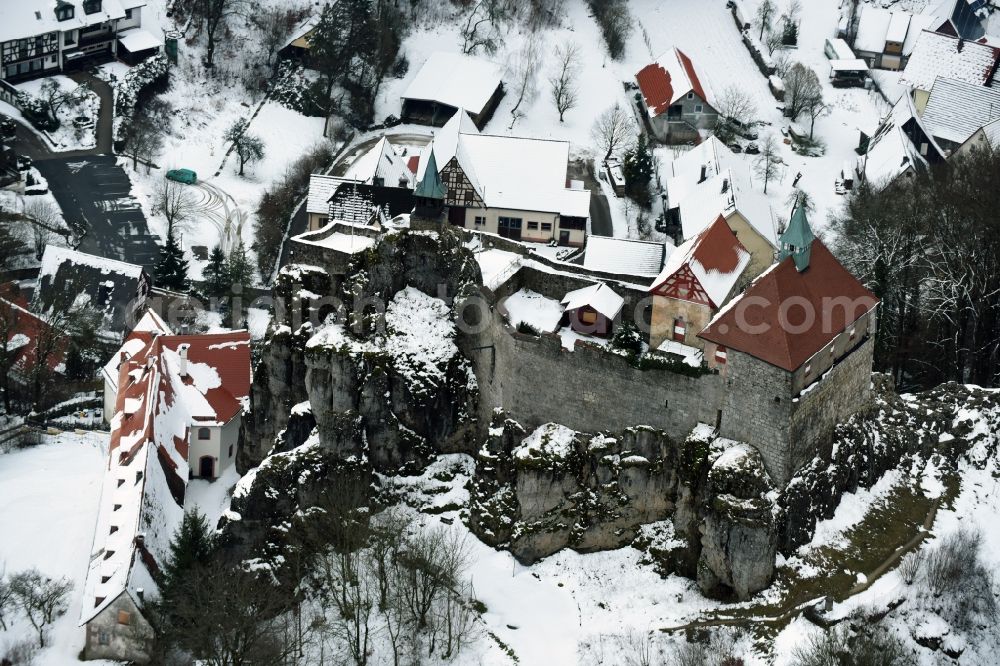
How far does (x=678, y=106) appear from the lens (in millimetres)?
122375

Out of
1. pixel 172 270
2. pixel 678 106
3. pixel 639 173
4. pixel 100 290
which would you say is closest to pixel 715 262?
pixel 639 173

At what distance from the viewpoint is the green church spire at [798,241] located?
235 feet

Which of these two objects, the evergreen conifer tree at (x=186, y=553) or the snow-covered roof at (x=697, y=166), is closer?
the evergreen conifer tree at (x=186, y=553)

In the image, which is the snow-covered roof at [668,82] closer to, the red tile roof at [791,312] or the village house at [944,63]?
the village house at [944,63]

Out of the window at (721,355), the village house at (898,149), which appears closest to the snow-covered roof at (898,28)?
the village house at (898,149)

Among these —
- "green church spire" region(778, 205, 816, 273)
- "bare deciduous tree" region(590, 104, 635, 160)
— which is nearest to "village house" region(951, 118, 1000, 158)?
"bare deciduous tree" region(590, 104, 635, 160)

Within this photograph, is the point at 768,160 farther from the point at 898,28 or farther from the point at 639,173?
the point at 898,28

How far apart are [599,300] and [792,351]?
12457mm

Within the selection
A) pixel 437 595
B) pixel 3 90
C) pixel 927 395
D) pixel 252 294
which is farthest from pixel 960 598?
pixel 3 90

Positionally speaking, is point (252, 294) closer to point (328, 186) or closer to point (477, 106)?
point (328, 186)

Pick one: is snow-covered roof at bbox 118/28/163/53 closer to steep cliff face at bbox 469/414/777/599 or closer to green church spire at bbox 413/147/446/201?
green church spire at bbox 413/147/446/201

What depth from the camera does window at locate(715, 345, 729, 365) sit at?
232ft

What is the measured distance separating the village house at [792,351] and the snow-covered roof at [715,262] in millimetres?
2365

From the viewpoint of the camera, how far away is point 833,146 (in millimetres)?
122562
